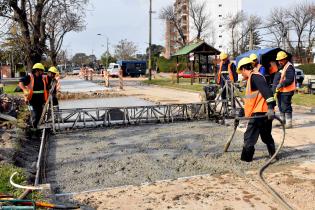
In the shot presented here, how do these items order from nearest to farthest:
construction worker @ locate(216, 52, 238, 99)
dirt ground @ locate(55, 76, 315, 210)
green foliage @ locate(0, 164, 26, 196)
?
dirt ground @ locate(55, 76, 315, 210) < green foliage @ locate(0, 164, 26, 196) < construction worker @ locate(216, 52, 238, 99)

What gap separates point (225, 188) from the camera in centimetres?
531

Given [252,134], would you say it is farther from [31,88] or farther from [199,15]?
[199,15]

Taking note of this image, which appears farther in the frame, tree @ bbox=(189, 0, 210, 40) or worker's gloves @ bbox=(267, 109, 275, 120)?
tree @ bbox=(189, 0, 210, 40)

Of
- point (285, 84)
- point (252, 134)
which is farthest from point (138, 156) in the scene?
point (285, 84)

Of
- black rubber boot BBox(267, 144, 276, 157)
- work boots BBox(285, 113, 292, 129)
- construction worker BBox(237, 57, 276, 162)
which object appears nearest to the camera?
construction worker BBox(237, 57, 276, 162)

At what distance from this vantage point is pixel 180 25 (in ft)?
283

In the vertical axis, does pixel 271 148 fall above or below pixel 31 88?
below

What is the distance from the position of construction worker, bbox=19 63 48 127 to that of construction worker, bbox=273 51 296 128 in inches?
225

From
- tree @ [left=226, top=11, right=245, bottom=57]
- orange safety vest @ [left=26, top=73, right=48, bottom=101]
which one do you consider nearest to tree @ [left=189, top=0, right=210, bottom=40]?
tree @ [left=226, top=11, right=245, bottom=57]

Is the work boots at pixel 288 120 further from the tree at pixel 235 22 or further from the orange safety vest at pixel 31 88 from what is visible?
the tree at pixel 235 22

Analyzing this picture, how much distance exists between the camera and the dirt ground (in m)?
4.74

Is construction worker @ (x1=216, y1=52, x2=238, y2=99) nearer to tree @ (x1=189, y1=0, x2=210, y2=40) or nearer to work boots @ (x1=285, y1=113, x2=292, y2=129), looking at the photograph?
work boots @ (x1=285, y1=113, x2=292, y2=129)

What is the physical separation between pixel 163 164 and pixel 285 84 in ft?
14.3

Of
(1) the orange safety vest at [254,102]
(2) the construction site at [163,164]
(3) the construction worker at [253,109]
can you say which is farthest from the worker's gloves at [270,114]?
(2) the construction site at [163,164]
